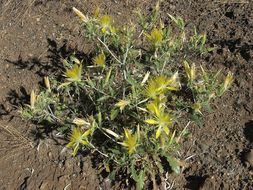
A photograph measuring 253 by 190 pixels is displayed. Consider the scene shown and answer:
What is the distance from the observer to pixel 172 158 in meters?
2.48

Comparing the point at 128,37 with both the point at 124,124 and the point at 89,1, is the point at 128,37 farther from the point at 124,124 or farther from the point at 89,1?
the point at 89,1

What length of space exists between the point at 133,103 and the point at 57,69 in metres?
1.05

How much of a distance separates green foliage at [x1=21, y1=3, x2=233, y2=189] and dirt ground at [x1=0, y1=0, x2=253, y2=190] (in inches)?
5.7

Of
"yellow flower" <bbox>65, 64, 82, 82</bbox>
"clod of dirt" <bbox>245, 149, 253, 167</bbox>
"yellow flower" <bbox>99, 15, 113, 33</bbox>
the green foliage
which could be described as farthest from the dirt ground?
"yellow flower" <bbox>99, 15, 113, 33</bbox>

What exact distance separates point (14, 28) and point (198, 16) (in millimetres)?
1416

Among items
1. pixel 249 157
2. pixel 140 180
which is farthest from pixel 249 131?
pixel 140 180

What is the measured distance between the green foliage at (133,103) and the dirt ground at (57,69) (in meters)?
0.14

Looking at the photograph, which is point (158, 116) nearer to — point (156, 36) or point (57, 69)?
point (156, 36)

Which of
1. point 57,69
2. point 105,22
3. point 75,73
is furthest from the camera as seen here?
point 57,69

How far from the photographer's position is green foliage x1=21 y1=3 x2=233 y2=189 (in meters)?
2.21

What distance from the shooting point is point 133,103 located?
225cm

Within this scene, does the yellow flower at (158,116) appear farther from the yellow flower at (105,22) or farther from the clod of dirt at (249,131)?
the clod of dirt at (249,131)

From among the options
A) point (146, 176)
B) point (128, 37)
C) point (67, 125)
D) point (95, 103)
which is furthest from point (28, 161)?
point (128, 37)

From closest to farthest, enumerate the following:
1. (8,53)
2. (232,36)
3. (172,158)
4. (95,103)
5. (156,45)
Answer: (156,45) < (172,158) < (95,103) < (232,36) < (8,53)
